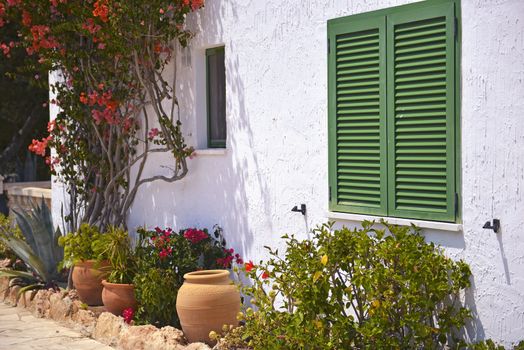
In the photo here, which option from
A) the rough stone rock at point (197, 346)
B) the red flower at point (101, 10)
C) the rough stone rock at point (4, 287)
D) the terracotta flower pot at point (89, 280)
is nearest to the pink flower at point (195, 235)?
the terracotta flower pot at point (89, 280)

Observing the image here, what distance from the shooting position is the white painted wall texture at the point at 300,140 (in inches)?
210

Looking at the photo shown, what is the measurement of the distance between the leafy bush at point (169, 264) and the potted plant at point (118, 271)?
15 centimetres

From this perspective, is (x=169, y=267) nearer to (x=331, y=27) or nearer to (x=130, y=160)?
(x=130, y=160)

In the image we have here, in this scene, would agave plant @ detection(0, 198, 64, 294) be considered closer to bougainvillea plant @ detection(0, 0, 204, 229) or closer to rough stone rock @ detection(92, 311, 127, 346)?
bougainvillea plant @ detection(0, 0, 204, 229)

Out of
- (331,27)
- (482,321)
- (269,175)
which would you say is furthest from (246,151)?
(482,321)

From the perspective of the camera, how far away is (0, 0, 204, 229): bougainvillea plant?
28.0 ft

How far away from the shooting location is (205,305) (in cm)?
705

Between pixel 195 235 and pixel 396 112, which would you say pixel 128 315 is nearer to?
pixel 195 235

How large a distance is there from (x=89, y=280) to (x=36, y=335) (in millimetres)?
797

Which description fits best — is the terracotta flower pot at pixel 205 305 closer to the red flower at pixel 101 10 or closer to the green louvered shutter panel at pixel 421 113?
the green louvered shutter panel at pixel 421 113

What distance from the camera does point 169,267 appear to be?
798 cm

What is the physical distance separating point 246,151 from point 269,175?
0.43 meters

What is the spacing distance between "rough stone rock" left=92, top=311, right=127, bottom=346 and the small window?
2.03 meters

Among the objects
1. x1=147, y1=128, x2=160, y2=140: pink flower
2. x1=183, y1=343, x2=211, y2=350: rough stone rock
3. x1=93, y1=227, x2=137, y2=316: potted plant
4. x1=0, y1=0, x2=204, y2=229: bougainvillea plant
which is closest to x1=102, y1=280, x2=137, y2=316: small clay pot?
x1=93, y1=227, x2=137, y2=316: potted plant
